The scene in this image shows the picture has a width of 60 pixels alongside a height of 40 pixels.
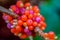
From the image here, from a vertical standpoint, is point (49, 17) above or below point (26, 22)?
above

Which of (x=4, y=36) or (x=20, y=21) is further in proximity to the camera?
(x=4, y=36)

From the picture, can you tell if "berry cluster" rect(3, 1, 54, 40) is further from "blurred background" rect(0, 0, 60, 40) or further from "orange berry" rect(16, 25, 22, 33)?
"blurred background" rect(0, 0, 60, 40)

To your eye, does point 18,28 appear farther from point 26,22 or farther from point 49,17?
point 49,17

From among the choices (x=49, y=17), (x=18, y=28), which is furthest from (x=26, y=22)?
(x=49, y=17)

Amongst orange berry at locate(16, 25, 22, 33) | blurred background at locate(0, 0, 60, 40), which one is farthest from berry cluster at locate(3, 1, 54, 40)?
blurred background at locate(0, 0, 60, 40)

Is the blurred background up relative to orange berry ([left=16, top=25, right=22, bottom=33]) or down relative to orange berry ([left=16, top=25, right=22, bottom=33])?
up

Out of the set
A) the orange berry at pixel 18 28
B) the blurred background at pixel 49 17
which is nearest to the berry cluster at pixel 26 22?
the orange berry at pixel 18 28

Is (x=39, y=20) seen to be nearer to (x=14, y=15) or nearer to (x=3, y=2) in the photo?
(x=14, y=15)

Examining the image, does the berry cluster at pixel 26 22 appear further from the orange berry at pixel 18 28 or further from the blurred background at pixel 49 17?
the blurred background at pixel 49 17

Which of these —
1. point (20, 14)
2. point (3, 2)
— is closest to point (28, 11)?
point (20, 14)

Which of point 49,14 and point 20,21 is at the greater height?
point 49,14
